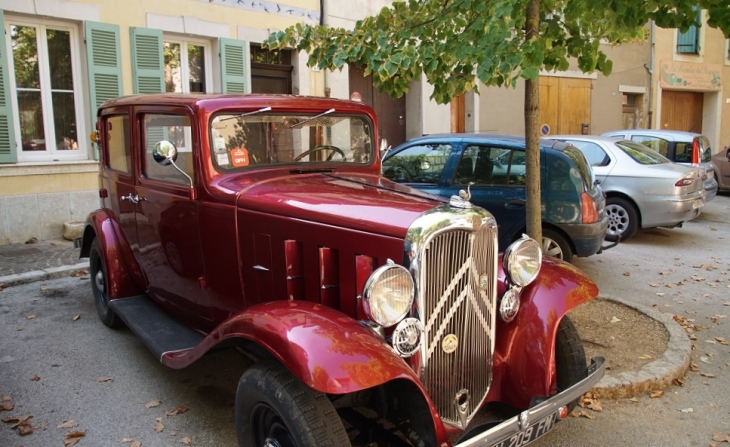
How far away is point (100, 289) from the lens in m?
5.05

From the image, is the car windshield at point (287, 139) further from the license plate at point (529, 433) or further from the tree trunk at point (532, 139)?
the license plate at point (529, 433)

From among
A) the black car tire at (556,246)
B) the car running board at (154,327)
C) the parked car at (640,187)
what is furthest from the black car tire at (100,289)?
the parked car at (640,187)

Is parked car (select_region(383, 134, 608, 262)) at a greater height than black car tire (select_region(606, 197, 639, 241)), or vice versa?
parked car (select_region(383, 134, 608, 262))

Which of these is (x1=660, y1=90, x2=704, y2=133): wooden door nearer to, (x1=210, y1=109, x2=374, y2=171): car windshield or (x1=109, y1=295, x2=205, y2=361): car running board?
(x1=210, y1=109, x2=374, y2=171): car windshield

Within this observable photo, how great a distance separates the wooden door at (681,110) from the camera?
18.5 meters

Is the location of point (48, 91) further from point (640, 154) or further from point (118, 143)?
point (640, 154)

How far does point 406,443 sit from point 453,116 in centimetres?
1124

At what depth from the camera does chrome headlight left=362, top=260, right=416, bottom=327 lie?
2.42 metres

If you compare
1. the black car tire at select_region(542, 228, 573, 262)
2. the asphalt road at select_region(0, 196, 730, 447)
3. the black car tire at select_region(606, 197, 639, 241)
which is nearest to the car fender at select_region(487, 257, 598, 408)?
the asphalt road at select_region(0, 196, 730, 447)

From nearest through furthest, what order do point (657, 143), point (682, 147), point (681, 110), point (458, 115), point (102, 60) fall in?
point (102, 60)
point (682, 147)
point (657, 143)
point (458, 115)
point (681, 110)

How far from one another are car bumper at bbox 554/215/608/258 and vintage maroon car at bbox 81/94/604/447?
2.79 metres

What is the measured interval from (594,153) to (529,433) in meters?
7.09

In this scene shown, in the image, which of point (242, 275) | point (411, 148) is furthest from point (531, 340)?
point (411, 148)

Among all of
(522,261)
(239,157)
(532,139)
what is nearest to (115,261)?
(239,157)
